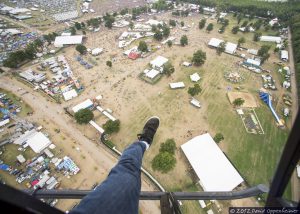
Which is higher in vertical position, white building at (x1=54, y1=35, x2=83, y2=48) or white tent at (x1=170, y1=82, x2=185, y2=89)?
white building at (x1=54, y1=35, x2=83, y2=48)

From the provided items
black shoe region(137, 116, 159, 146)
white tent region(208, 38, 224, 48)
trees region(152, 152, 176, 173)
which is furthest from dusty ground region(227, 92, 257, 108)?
black shoe region(137, 116, 159, 146)

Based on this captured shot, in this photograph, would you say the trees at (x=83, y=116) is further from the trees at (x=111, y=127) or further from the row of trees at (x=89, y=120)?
the trees at (x=111, y=127)

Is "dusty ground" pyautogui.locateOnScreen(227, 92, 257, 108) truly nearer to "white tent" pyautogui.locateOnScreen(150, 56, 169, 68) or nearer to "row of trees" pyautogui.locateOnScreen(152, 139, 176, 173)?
"white tent" pyautogui.locateOnScreen(150, 56, 169, 68)

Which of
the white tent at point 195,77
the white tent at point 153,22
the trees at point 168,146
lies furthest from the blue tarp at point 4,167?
the white tent at point 153,22

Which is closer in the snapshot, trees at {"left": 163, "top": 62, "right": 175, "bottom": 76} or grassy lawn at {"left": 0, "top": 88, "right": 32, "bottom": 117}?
grassy lawn at {"left": 0, "top": 88, "right": 32, "bottom": 117}

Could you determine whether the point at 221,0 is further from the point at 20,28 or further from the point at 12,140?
the point at 12,140

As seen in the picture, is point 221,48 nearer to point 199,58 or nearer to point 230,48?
point 230,48

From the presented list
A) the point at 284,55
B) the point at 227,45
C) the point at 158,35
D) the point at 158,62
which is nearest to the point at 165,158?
the point at 158,62
